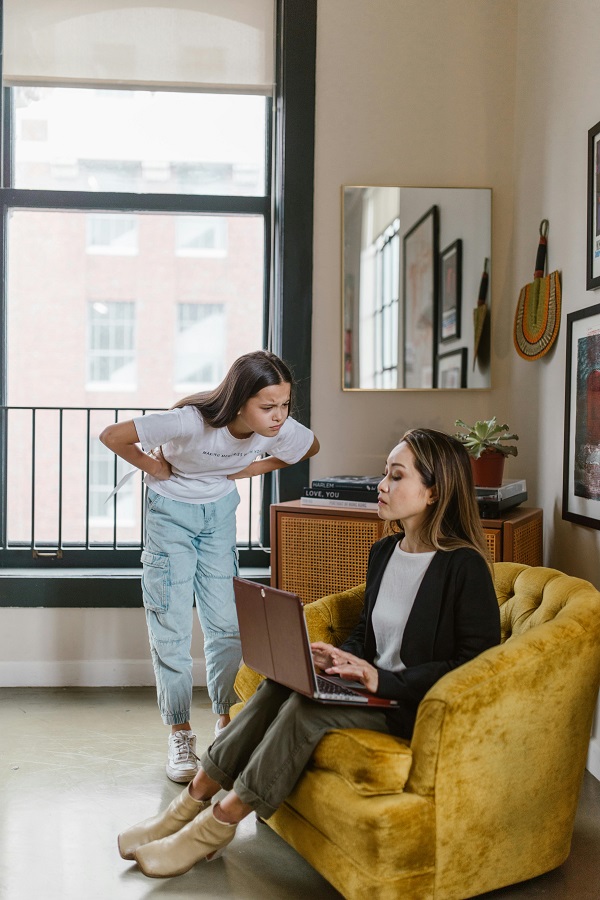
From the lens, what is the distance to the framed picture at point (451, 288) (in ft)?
10.4

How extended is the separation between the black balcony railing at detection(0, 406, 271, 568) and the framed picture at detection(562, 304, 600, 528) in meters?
1.28

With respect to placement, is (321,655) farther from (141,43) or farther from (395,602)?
(141,43)

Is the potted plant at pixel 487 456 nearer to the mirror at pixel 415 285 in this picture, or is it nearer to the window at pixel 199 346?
the mirror at pixel 415 285

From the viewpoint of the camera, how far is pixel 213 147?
130 inches

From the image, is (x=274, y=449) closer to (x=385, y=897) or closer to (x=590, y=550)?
(x=590, y=550)

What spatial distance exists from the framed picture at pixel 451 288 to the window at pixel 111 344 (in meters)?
1.18

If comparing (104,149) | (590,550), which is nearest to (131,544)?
(104,149)

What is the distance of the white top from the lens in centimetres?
186

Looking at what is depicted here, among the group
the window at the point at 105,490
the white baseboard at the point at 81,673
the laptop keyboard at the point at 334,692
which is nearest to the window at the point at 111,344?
the window at the point at 105,490

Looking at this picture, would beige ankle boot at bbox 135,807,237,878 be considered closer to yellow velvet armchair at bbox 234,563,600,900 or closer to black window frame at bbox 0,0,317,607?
yellow velvet armchair at bbox 234,563,600,900

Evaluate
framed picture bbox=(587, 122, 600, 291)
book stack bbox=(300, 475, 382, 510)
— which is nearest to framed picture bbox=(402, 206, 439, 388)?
book stack bbox=(300, 475, 382, 510)

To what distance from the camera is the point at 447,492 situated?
1868 mm

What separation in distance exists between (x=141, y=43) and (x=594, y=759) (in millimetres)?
2844

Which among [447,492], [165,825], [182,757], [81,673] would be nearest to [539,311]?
[447,492]
